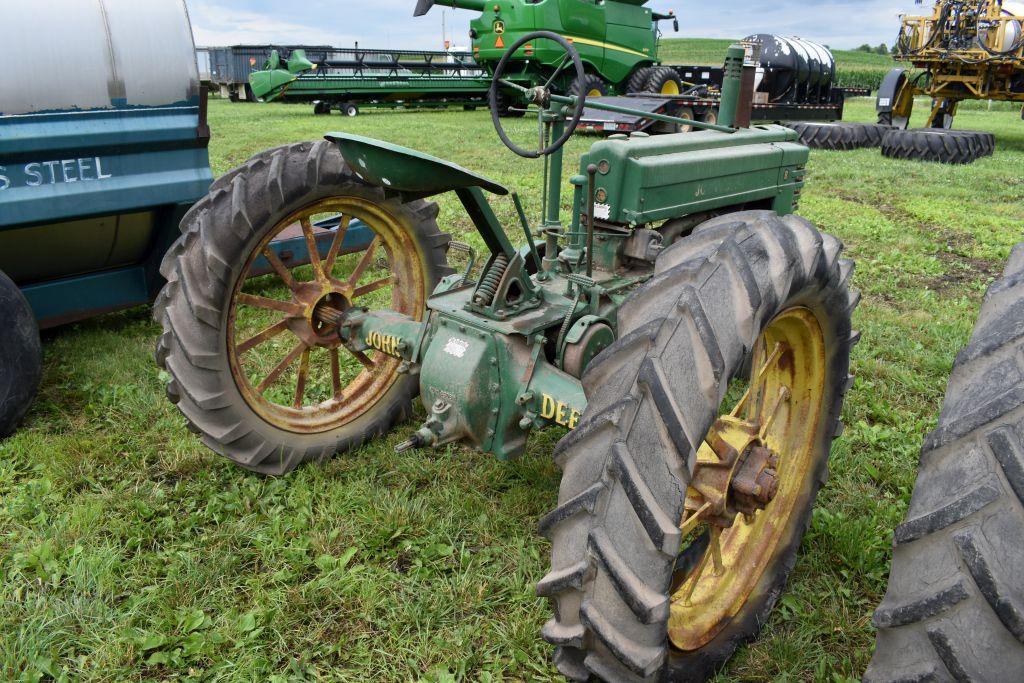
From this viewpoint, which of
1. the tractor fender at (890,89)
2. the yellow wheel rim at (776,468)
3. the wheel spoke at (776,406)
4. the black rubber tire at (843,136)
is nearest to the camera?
the yellow wheel rim at (776,468)

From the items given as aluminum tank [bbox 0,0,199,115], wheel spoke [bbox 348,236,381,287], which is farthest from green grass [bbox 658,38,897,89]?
wheel spoke [bbox 348,236,381,287]

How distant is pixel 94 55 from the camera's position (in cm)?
362

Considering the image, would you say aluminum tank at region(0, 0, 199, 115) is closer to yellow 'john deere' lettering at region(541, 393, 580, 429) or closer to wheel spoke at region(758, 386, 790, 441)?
yellow 'john deere' lettering at region(541, 393, 580, 429)

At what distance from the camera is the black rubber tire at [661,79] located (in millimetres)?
17922

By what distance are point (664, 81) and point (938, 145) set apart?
8.03 metres

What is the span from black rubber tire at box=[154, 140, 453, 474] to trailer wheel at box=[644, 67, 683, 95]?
16.3m

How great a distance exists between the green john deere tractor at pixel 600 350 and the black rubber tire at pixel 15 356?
791mm

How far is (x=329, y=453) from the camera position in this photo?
3.22m

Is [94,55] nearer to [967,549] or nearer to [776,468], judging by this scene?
[776,468]

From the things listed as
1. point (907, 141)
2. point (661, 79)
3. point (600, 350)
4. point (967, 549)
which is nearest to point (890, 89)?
point (907, 141)

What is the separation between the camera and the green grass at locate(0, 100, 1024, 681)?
2275mm

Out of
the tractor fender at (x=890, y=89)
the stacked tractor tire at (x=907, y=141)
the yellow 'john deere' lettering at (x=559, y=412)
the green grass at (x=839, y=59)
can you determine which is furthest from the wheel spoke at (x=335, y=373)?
the green grass at (x=839, y=59)

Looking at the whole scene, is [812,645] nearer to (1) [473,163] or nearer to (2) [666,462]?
(2) [666,462]

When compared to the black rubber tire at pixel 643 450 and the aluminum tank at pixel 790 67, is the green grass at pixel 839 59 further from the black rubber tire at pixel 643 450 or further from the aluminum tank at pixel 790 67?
the black rubber tire at pixel 643 450
